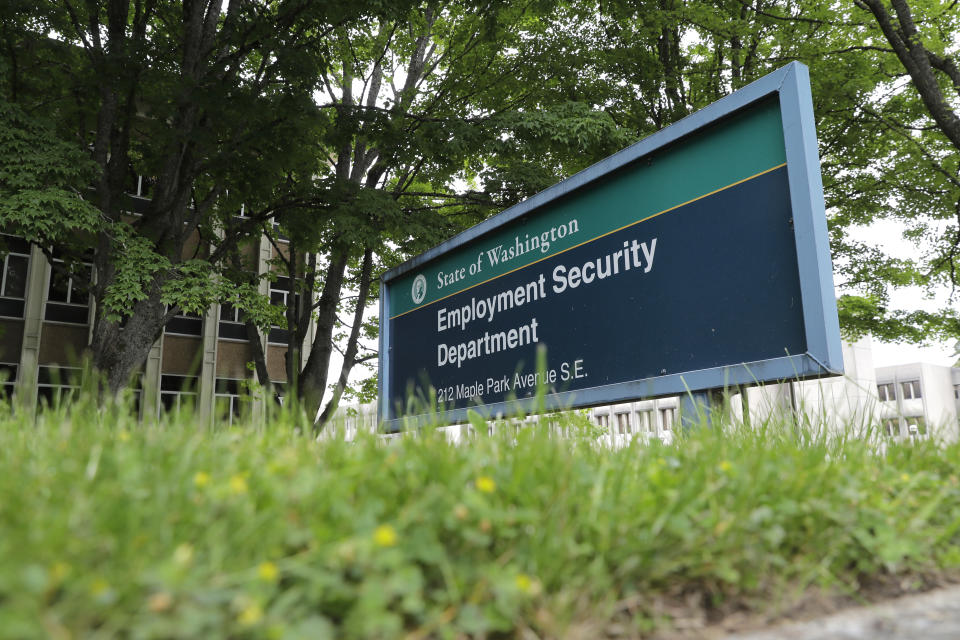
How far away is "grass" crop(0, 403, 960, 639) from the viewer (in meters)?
1.34

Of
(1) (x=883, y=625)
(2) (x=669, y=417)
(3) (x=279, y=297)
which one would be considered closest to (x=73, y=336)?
(3) (x=279, y=297)

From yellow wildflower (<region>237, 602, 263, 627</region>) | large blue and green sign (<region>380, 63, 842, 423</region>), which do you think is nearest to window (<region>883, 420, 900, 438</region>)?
large blue and green sign (<region>380, 63, 842, 423</region>)

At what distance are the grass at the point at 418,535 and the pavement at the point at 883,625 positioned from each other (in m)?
0.10

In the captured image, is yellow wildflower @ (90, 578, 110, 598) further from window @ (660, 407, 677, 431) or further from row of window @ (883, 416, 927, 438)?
row of window @ (883, 416, 927, 438)

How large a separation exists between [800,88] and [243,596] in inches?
136

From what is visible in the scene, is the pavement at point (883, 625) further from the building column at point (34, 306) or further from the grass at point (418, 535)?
the building column at point (34, 306)

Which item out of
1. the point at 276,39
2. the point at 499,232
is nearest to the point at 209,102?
the point at 276,39

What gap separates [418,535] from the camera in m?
1.61

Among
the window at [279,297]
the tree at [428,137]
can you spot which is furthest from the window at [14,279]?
the tree at [428,137]

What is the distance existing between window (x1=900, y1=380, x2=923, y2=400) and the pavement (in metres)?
98.8

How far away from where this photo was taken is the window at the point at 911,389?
8656cm

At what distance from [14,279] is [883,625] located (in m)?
26.1

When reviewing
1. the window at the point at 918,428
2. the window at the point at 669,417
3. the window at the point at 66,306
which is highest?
the window at the point at 66,306

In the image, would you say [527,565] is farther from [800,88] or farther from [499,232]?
[499,232]
